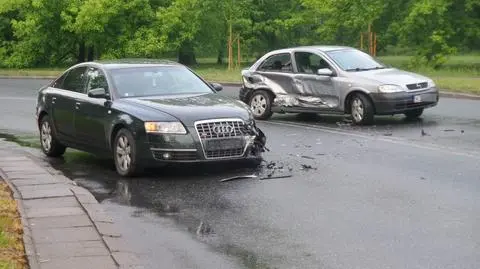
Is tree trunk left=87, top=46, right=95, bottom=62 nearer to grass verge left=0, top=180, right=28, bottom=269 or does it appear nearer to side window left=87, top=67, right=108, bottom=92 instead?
side window left=87, top=67, right=108, bottom=92

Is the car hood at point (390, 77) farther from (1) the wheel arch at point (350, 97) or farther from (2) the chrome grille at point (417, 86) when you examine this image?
(1) the wheel arch at point (350, 97)

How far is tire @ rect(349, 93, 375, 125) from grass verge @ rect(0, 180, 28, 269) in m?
8.48

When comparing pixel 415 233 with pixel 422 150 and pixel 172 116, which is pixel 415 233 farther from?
pixel 422 150

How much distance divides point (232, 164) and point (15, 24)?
3715cm

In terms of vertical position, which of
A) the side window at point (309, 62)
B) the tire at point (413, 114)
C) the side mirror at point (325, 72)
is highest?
the side window at point (309, 62)

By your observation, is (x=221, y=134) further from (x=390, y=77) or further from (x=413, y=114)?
(x=413, y=114)

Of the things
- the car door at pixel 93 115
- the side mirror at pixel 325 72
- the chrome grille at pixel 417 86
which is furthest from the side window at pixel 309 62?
the car door at pixel 93 115

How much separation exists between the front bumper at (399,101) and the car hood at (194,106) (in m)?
4.97

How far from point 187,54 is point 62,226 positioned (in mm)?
46078

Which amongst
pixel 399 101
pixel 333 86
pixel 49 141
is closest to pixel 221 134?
pixel 49 141

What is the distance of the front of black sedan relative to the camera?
32.5 ft

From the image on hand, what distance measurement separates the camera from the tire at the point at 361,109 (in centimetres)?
1518

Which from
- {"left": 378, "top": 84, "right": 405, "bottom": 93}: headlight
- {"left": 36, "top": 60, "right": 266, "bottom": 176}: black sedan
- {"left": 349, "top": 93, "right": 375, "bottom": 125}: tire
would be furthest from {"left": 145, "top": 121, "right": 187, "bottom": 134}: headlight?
{"left": 378, "top": 84, "right": 405, "bottom": 93}: headlight

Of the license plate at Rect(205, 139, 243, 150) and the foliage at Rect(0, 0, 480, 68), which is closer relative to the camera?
the license plate at Rect(205, 139, 243, 150)
